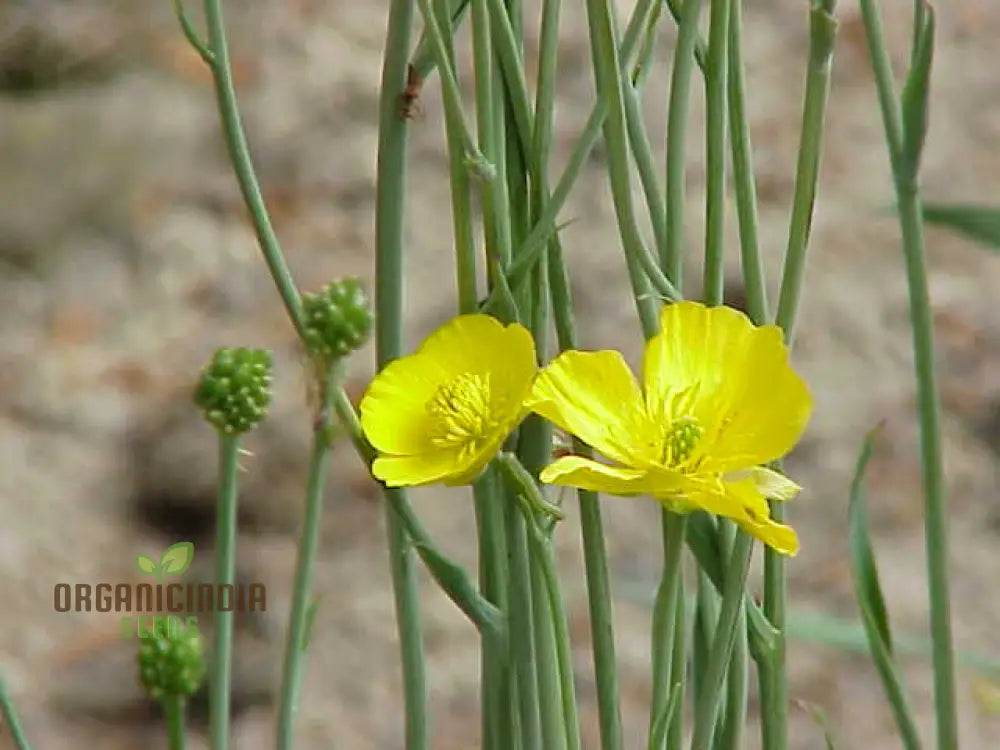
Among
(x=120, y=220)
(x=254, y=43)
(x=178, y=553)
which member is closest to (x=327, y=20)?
(x=254, y=43)

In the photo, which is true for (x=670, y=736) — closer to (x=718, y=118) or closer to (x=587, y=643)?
(x=718, y=118)

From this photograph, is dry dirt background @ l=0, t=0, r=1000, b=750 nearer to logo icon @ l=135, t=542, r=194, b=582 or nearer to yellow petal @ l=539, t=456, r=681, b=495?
logo icon @ l=135, t=542, r=194, b=582

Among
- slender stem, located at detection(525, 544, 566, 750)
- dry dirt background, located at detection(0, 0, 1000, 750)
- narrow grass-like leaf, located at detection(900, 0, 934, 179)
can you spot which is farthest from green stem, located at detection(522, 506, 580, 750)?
dry dirt background, located at detection(0, 0, 1000, 750)

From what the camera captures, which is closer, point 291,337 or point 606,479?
point 606,479

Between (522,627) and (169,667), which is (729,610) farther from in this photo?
(169,667)

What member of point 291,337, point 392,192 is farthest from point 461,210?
point 291,337
